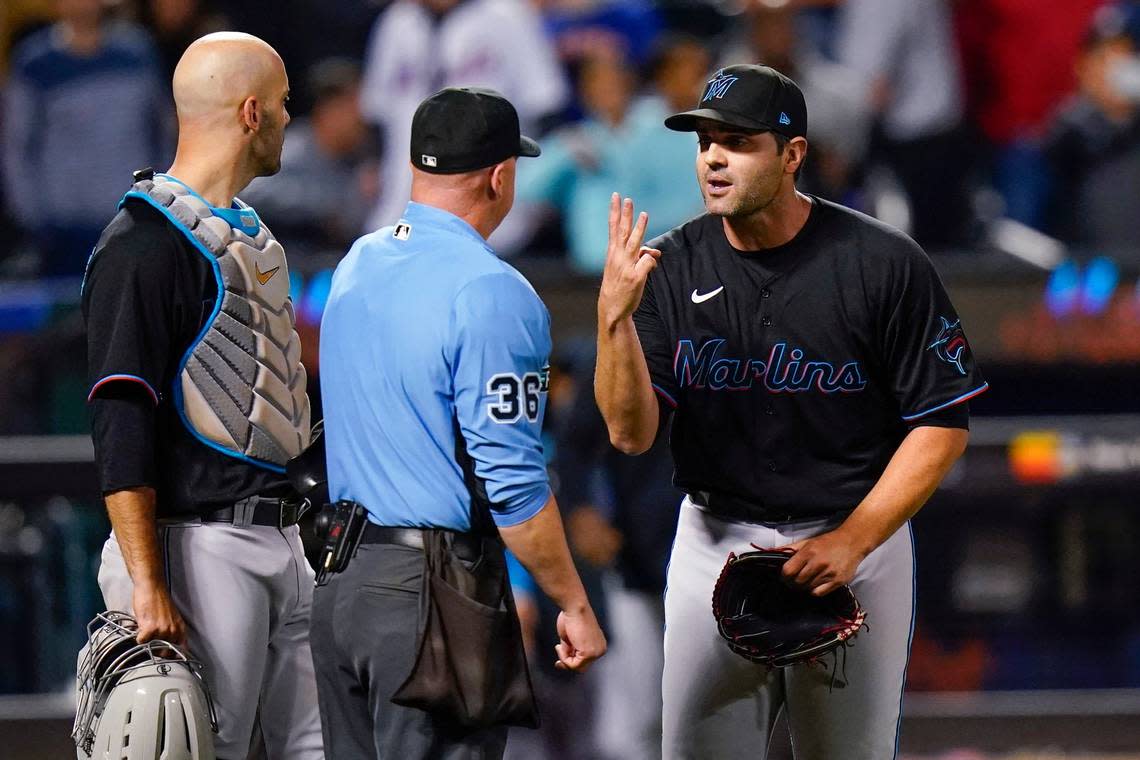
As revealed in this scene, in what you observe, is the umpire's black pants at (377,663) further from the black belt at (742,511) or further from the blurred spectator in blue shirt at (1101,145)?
the blurred spectator in blue shirt at (1101,145)

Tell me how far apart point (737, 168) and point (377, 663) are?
4.04ft

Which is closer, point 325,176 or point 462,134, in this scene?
point 462,134

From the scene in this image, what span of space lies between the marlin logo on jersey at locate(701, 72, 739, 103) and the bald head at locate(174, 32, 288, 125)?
3.00 feet

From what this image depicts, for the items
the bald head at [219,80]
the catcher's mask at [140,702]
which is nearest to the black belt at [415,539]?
the catcher's mask at [140,702]

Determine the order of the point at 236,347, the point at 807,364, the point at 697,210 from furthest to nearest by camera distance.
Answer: the point at 697,210 → the point at 807,364 → the point at 236,347

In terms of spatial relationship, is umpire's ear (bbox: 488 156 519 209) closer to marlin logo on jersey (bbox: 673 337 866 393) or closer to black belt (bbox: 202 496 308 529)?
marlin logo on jersey (bbox: 673 337 866 393)

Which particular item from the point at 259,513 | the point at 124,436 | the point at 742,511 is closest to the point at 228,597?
the point at 259,513

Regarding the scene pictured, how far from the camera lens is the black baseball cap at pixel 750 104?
3.32 m

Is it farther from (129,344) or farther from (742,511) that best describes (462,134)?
(742,511)

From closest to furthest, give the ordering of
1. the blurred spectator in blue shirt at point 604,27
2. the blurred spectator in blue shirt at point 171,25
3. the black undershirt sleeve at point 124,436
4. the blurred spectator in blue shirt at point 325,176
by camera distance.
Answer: the black undershirt sleeve at point 124,436 < the blurred spectator in blue shirt at point 325,176 < the blurred spectator in blue shirt at point 604,27 < the blurred spectator in blue shirt at point 171,25

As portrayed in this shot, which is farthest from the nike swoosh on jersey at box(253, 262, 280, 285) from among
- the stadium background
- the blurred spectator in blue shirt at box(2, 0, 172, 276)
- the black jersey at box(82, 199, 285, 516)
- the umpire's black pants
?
the blurred spectator in blue shirt at box(2, 0, 172, 276)

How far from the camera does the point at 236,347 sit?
3.31 metres

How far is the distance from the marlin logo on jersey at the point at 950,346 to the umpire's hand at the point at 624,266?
0.64 metres

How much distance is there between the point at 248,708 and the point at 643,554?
297 centimetres
